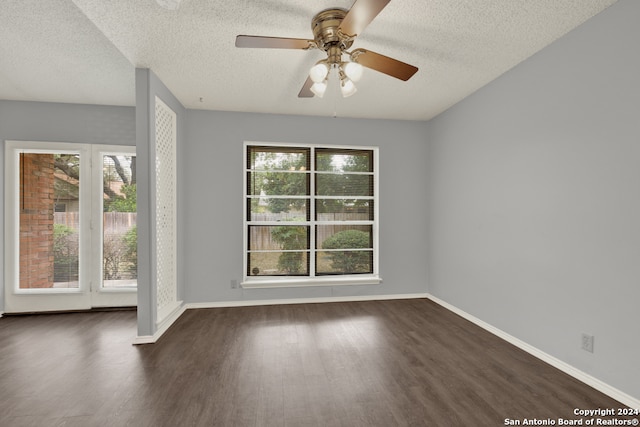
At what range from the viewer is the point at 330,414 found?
1.92 metres

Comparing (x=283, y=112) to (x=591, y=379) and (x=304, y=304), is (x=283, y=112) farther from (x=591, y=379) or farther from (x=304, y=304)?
(x=591, y=379)

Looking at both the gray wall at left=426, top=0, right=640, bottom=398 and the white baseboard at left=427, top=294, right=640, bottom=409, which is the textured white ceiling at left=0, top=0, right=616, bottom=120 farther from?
the white baseboard at left=427, top=294, right=640, bottom=409

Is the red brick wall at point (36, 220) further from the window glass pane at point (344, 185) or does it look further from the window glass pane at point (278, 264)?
the window glass pane at point (344, 185)

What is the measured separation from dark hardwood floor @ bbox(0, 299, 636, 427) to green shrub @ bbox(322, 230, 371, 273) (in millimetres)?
1050

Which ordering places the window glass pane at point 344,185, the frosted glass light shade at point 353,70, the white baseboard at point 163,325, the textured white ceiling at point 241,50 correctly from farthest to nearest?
the window glass pane at point 344,185
the white baseboard at point 163,325
the textured white ceiling at point 241,50
the frosted glass light shade at point 353,70

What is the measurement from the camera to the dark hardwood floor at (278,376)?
1929mm

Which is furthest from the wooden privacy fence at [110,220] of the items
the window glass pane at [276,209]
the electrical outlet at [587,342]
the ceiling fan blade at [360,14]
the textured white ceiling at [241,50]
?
the electrical outlet at [587,342]

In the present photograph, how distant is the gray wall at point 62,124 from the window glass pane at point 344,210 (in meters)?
2.65

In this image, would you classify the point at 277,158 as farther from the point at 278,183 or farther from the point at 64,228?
the point at 64,228

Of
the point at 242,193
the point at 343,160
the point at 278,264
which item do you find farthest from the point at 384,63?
the point at 278,264

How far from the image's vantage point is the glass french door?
12.6ft

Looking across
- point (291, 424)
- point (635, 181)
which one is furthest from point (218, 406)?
point (635, 181)

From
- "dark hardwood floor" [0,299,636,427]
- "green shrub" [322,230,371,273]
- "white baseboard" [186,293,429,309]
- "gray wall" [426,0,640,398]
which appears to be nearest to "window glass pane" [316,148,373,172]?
"green shrub" [322,230,371,273]

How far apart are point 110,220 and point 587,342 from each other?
5.09 m
